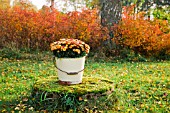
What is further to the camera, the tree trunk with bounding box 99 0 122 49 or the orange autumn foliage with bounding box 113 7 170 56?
the tree trunk with bounding box 99 0 122 49

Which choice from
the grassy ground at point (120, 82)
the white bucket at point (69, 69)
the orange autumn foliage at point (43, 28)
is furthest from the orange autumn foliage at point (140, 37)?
the white bucket at point (69, 69)

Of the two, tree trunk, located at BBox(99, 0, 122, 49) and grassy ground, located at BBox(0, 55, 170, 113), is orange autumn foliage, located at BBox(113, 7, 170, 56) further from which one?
grassy ground, located at BBox(0, 55, 170, 113)

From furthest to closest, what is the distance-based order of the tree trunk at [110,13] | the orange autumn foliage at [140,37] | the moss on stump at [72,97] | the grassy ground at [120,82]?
the tree trunk at [110,13], the orange autumn foliage at [140,37], the grassy ground at [120,82], the moss on stump at [72,97]

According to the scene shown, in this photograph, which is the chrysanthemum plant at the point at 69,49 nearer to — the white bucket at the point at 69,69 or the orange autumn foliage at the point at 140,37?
the white bucket at the point at 69,69

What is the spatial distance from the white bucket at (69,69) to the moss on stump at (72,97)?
12cm

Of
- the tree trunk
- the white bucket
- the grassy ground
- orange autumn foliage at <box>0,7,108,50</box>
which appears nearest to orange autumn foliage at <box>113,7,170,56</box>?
the tree trunk

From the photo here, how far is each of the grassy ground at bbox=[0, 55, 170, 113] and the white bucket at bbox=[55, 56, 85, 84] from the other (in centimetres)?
67

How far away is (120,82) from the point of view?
6344 millimetres

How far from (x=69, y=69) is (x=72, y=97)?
430 mm

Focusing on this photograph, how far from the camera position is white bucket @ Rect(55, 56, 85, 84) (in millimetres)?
4684

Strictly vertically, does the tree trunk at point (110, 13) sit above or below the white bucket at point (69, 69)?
above

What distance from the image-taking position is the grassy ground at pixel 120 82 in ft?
15.8

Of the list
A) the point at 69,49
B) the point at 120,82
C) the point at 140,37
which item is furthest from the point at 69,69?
the point at 140,37

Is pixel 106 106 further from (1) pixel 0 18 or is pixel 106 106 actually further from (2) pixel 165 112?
(1) pixel 0 18
